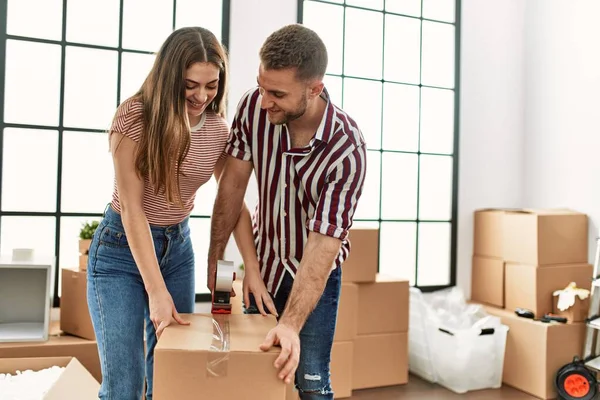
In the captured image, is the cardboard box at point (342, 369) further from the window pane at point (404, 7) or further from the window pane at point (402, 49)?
the window pane at point (404, 7)

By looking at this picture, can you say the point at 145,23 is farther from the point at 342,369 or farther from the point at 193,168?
the point at 342,369

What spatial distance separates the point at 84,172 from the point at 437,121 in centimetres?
219

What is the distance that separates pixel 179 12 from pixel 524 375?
2707mm

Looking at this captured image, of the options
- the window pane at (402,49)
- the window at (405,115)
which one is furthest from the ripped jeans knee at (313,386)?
the window pane at (402,49)

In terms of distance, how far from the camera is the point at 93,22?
2.84m

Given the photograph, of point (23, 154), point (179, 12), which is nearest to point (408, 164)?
point (179, 12)

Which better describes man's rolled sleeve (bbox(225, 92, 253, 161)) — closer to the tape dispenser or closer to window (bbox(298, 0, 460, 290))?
the tape dispenser

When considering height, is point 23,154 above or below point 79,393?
above

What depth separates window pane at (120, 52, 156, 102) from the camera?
2906 mm

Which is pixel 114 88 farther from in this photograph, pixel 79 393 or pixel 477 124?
pixel 477 124

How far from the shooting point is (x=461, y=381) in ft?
9.82

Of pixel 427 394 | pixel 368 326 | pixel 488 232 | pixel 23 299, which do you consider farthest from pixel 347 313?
pixel 23 299

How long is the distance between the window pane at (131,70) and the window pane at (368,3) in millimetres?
1280

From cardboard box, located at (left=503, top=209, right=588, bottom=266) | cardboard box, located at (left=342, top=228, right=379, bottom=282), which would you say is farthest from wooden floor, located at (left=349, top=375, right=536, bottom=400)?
cardboard box, located at (left=503, top=209, right=588, bottom=266)
